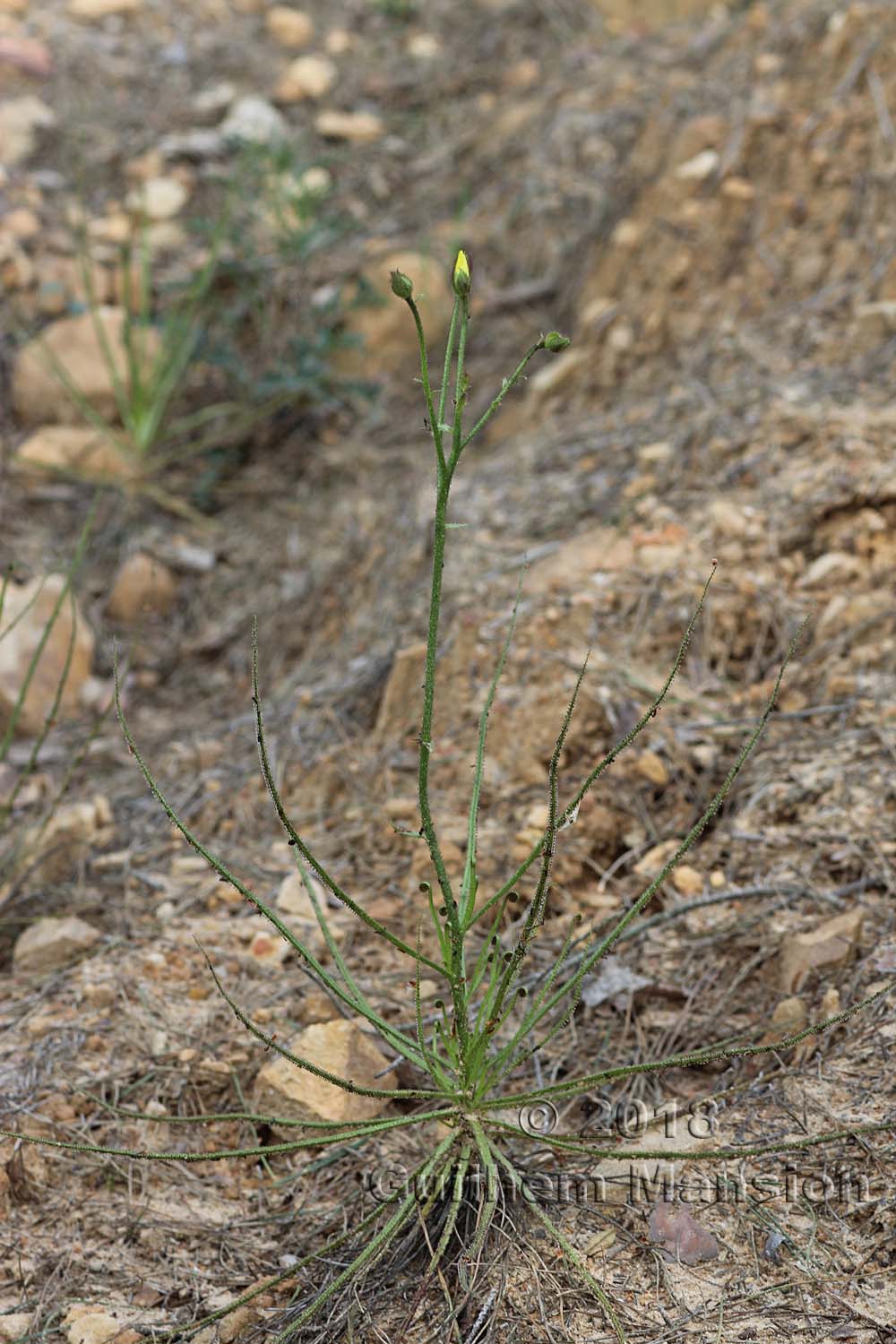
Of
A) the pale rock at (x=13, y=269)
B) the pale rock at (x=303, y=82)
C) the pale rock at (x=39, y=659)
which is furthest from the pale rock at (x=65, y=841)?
the pale rock at (x=303, y=82)

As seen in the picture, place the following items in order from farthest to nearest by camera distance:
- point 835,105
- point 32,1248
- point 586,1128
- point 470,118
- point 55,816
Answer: point 470,118
point 835,105
point 55,816
point 586,1128
point 32,1248

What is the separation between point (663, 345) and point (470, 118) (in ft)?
5.80

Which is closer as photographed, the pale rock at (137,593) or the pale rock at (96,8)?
the pale rock at (137,593)

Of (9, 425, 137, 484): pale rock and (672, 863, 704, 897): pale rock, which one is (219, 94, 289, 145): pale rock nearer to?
(9, 425, 137, 484): pale rock

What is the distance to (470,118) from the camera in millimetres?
4520

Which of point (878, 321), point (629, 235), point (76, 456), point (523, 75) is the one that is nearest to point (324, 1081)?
point (878, 321)

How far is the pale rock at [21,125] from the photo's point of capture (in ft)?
14.5

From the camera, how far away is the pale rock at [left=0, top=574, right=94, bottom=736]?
283cm

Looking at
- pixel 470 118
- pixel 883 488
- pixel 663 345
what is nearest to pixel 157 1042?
pixel 883 488

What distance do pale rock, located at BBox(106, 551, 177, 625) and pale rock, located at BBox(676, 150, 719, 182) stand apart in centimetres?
184

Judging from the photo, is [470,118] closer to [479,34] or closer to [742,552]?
[479,34]

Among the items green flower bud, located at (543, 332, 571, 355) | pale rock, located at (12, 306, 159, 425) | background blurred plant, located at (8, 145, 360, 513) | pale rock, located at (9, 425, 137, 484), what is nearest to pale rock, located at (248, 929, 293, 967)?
green flower bud, located at (543, 332, 571, 355)

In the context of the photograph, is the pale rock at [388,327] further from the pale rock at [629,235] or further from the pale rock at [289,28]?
the pale rock at [289,28]

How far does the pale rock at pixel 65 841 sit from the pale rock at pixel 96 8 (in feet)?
12.7
